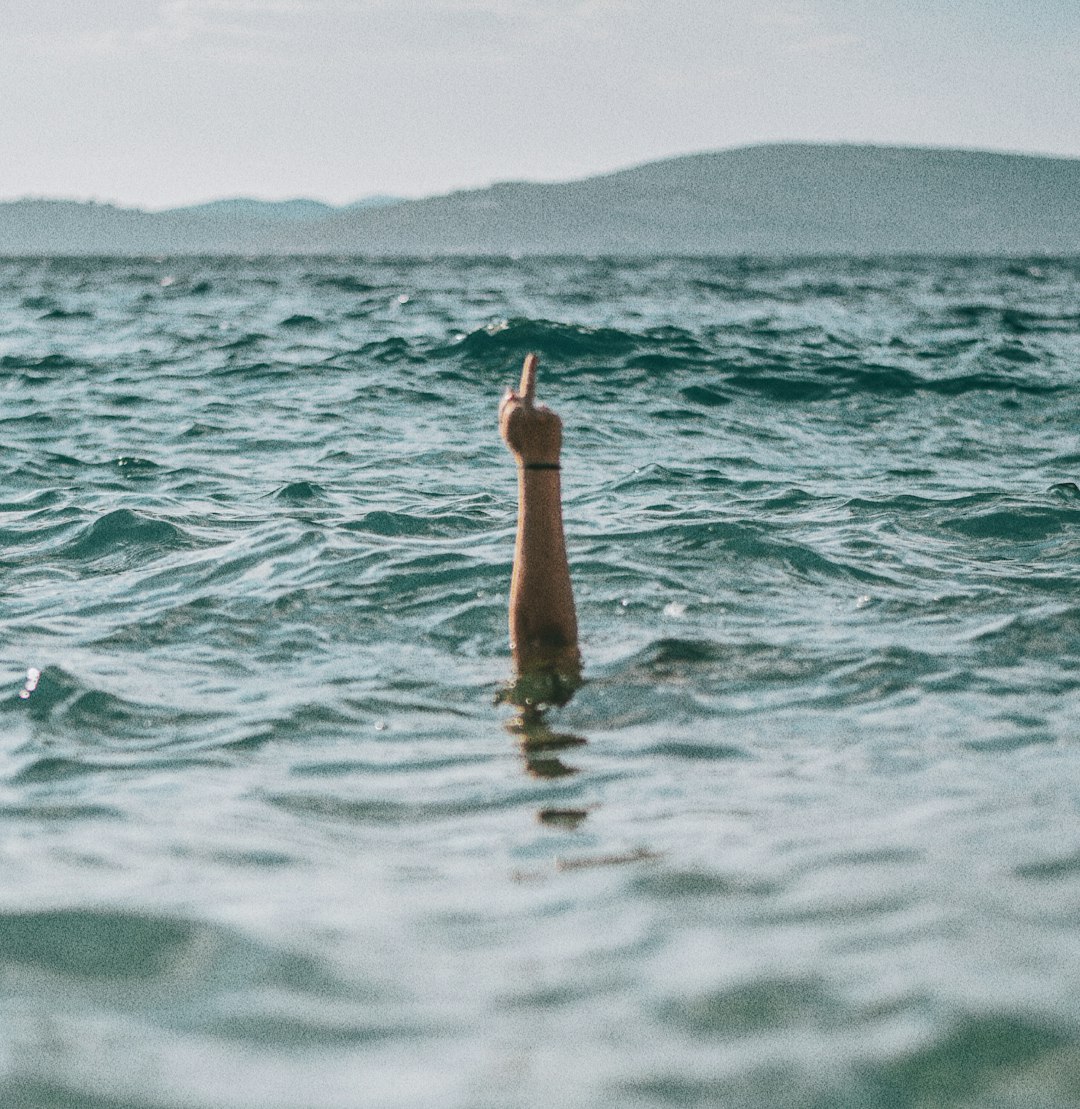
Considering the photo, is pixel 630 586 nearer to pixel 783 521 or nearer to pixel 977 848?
pixel 783 521

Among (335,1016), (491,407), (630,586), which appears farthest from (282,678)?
(491,407)

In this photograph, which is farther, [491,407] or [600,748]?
[491,407]

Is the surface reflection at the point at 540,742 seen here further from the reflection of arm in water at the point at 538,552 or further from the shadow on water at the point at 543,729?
the reflection of arm in water at the point at 538,552

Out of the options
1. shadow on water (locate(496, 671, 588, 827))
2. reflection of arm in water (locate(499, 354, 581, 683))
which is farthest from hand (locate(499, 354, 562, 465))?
shadow on water (locate(496, 671, 588, 827))

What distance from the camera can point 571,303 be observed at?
3027cm

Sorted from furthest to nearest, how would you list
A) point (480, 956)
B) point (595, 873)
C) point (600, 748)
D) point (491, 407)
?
point (491, 407)
point (600, 748)
point (595, 873)
point (480, 956)

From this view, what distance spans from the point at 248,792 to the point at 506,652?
1.74 metres

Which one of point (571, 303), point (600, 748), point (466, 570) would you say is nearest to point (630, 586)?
point (466, 570)

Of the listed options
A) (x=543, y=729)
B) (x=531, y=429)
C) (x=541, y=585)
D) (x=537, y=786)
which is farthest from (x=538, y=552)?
(x=537, y=786)

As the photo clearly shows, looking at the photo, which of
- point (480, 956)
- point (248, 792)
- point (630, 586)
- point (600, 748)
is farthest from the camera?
point (630, 586)

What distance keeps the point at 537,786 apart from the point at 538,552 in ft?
3.69

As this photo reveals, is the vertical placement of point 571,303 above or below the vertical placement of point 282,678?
above

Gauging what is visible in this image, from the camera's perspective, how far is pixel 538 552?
5.09 meters

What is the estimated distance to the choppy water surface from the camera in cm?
277
